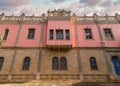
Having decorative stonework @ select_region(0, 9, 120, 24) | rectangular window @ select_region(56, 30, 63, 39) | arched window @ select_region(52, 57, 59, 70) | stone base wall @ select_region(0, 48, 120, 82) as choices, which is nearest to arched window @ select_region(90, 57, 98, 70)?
stone base wall @ select_region(0, 48, 120, 82)

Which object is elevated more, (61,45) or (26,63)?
(61,45)

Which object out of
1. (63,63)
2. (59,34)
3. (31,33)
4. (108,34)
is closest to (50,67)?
(63,63)

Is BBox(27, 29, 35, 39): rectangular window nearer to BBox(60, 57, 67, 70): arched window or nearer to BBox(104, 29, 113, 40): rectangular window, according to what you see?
BBox(60, 57, 67, 70): arched window

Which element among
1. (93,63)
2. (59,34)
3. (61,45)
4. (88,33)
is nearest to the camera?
(93,63)

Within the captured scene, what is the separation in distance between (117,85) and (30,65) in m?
10.7

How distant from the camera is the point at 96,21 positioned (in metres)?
23.2

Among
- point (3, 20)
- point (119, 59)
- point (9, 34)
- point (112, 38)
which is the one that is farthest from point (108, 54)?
point (3, 20)

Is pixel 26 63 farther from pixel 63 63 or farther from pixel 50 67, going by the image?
pixel 63 63

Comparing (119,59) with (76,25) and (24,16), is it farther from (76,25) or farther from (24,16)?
(24,16)

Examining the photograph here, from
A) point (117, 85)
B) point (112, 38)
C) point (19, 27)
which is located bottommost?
point (117, 85)

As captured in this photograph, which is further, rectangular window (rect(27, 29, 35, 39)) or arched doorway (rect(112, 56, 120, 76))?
rectangular window (rect(27, 29, 35, 39))

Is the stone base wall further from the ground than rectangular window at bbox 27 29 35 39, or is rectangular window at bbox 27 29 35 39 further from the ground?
rectangular window at bbox 27 29 35 39

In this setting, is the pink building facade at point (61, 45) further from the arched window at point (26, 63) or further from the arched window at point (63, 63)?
the arched window at point (26, 63)

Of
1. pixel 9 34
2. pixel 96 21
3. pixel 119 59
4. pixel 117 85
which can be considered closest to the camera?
pixel 117 85
